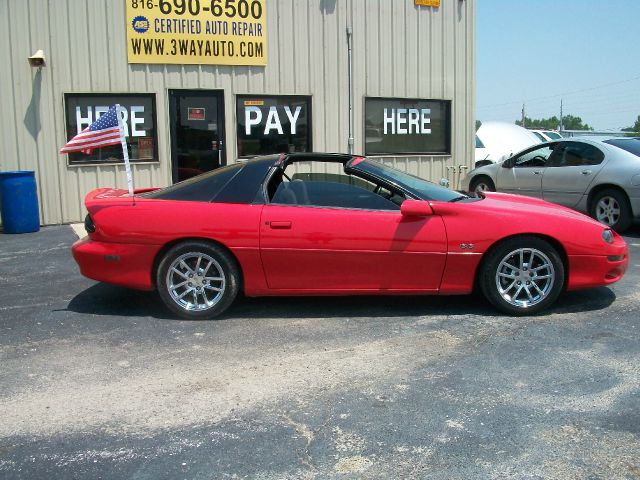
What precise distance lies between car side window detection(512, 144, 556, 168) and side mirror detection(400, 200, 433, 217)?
6242 millimetres

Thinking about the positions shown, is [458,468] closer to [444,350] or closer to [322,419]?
[322,419]

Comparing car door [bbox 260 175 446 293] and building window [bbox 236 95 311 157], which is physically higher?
building window [bbox 236 95 311 157]

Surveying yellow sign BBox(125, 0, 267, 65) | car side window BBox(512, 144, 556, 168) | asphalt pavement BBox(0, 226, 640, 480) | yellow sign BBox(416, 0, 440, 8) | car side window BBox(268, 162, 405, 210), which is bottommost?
asphalt pavement BBox(0, 226, 640, 480)

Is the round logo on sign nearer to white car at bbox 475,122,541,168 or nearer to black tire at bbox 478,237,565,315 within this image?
black tire at bbox 478,237,565,315

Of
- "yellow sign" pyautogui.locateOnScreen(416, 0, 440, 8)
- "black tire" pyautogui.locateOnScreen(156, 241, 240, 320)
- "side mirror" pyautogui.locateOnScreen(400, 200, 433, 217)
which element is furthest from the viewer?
"yellow sign" pyautogui.locateOnScreen(416, 0, 440, 8)

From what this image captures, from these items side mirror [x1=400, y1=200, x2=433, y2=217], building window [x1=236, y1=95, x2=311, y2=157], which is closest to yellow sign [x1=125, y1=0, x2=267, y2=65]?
building window [x1=236, y1=95, x2=311, y2=157]

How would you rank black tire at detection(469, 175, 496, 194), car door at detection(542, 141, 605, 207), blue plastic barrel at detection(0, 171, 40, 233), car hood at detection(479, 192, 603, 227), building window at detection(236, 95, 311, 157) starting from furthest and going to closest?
black tire at detection(469, 175, 496, 194) < building window at detection(236, 95, 311, 157) < car door at detection(542, 141, 605, 207) < blue plastic barrel at detection(0, 171, 40, 233) < car hood at detection(479, 192, 603, 227)

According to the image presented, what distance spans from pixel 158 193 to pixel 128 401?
2275 millimetres

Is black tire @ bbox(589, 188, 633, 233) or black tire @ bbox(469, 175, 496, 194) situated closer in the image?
black tire @ bbox(589, 188, 633, 233)

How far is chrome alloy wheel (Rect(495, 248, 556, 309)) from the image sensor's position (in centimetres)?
530

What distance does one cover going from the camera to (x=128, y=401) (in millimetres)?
3820

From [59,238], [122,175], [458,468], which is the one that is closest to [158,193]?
[458,468]

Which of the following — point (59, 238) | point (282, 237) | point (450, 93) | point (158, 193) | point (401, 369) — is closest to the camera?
point (401, 369)

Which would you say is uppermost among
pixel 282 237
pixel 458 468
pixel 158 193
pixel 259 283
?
pixel 158 193
